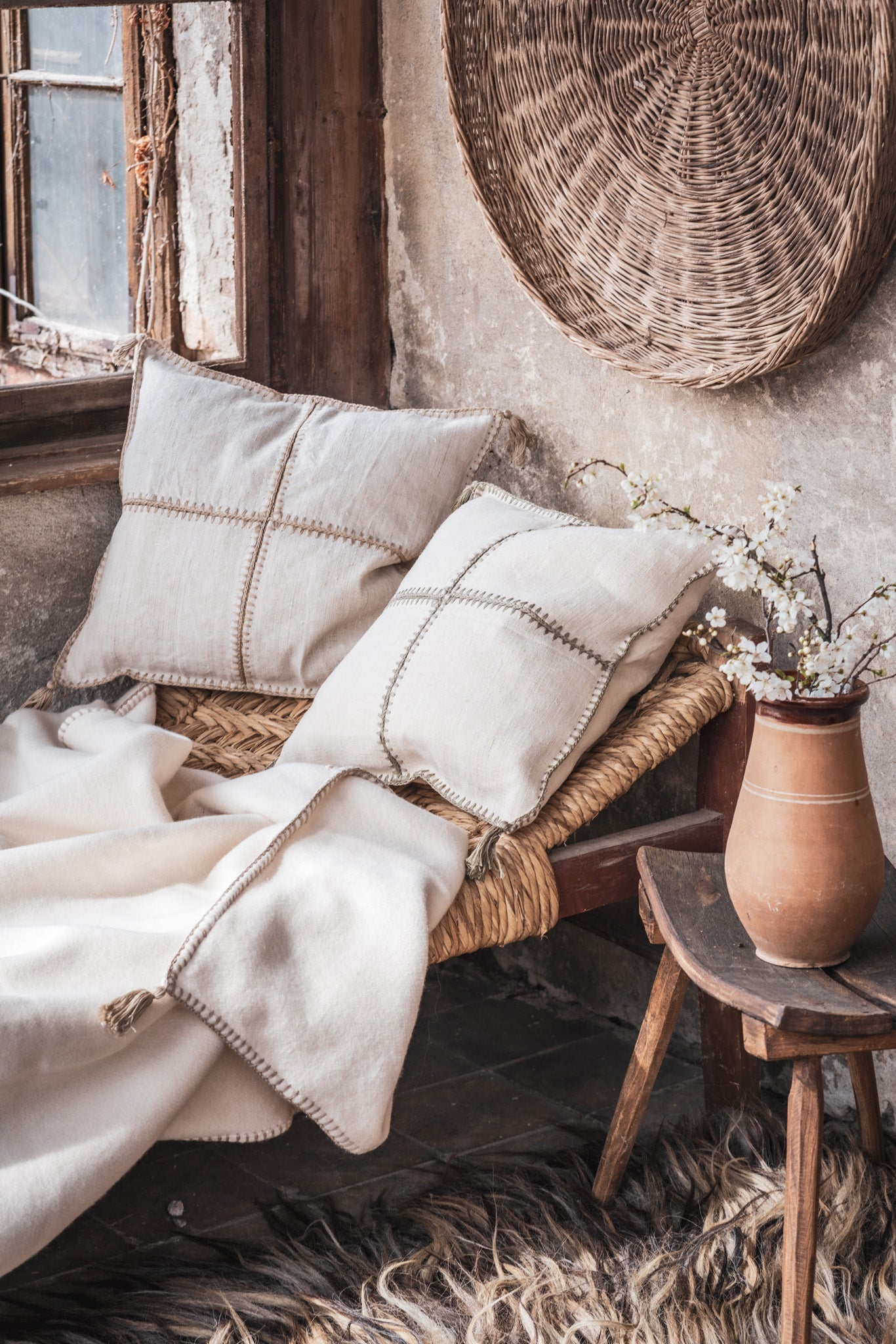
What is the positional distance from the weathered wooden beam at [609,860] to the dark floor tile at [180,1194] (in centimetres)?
58

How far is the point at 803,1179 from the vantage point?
4.38ft

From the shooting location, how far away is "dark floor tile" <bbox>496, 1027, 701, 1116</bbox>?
2084 millimetres

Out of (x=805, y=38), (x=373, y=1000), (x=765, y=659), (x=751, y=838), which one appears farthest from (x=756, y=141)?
(x=373, y=1000)

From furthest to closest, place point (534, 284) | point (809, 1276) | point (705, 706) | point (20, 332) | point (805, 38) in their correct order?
1. point (20, 332)
2. point (534, 284)
3. point (705, 706)
4. point (805, 38)
5. point (809, 1276)

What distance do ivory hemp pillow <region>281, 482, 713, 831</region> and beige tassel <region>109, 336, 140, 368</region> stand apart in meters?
0.90

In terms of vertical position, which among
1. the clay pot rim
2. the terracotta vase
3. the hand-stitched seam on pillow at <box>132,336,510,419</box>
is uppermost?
the hand-stitched seam on pillow at <box>132,336,510,419</box>

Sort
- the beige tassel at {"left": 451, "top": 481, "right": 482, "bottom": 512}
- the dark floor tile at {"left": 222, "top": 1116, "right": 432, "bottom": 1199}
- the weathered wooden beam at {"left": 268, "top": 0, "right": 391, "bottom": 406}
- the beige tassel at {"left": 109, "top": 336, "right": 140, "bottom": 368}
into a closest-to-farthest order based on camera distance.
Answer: the dark floor tile at {"left": 222, "top": 1116, "right": 432, "bottom": 1199}
the beige tassel at {"left": 451, "top": 481, "right": 482, "bottom": 512}
the weathered wooden beam at {"left": 268, "top": 0, "right": 391, "bottom": 406}
the beige tassel at {"left": 109, "top": 336, "right": 140, "bottom": 368}

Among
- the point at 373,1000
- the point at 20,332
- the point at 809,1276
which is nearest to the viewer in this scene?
the point at 809,1276

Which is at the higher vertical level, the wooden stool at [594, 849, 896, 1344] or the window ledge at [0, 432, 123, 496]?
the window ledge at [0, 432, 123, 496]

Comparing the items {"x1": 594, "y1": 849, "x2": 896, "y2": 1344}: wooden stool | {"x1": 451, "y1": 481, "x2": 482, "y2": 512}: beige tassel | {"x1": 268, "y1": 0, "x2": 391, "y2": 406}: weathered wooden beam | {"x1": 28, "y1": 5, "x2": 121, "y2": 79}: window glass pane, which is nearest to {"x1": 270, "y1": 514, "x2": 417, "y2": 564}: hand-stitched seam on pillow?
{"x1": 451, "y1": 481, "x2": 482, "y2": 512}: beige tassel

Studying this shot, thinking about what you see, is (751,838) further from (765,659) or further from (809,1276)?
(809,1276)

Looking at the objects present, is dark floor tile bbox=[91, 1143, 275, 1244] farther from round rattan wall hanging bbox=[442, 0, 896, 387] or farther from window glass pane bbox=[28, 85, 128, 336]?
window glass pane bbox=[28, 85, 128, 336]

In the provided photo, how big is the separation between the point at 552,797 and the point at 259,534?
63cm

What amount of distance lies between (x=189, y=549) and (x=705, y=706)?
0.81 m
